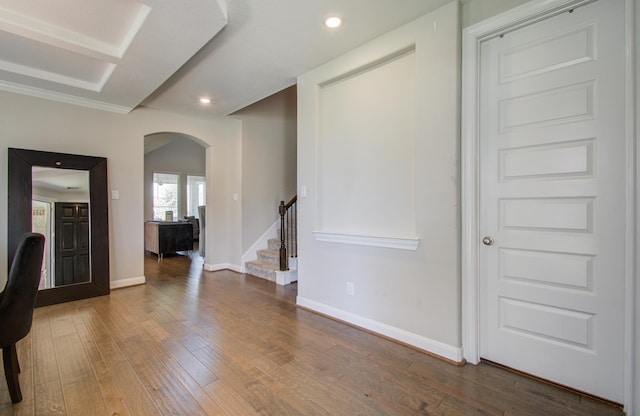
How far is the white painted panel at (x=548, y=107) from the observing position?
1.68 meters

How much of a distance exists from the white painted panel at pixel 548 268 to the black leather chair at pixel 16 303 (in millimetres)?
2892

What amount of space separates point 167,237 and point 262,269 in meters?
3.00

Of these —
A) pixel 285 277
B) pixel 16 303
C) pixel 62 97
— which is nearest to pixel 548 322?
pixel 285 277

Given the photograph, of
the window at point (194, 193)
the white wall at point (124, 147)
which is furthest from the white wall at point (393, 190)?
the window at point (194, 193)

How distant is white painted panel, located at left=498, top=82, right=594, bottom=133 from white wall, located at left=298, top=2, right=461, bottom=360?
13.1 inches

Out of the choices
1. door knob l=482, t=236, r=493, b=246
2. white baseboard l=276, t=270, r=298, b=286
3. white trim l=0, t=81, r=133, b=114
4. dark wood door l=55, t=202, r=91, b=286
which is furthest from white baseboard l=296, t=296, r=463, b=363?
white trim l=0, t=81, r=133, b=114

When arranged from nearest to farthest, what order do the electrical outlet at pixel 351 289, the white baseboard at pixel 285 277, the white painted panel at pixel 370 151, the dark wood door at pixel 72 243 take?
the white painted panel at pixel 370 151
the electrical outlet at pixel 351 289
the dark wood door at pixel 72 243
the white baseboard at pixel 285 277

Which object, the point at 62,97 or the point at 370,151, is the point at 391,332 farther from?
the point at 62,97

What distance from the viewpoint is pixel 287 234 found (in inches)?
171

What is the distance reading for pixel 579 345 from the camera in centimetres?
171

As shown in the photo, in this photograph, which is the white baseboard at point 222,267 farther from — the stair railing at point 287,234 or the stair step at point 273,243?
the stair railing at point 287,234

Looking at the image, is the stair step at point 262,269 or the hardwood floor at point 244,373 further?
the stair step at point 262,269

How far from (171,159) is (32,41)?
7.02m

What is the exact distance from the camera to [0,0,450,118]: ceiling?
6.63 ft
